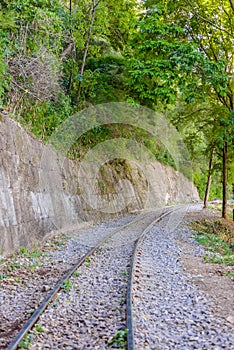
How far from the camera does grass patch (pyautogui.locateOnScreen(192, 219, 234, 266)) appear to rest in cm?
1042

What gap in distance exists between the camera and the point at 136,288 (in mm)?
6906

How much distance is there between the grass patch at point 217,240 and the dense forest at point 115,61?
3740 mm

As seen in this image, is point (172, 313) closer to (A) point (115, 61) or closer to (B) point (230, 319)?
(B) point (230, 319)

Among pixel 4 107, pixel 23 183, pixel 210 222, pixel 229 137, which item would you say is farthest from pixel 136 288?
pixel 210 222

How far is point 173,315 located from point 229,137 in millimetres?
11635

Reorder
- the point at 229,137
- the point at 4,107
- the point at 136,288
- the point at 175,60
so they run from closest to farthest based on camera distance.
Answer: the point at 136,288
the point at 4,107
the point at 175,60
the point at 229,137

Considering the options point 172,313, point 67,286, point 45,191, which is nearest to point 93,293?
point 67,286

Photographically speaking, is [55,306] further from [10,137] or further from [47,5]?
[47,5]

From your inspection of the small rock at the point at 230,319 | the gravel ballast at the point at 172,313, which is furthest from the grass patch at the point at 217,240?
the small rock at the point at 230,319

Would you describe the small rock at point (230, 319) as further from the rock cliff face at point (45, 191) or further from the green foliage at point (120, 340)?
the rock cliff face at point (45, 191)

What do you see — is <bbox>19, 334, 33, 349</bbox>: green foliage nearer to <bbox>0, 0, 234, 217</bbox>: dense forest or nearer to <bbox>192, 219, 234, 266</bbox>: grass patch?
<bbox>192, 219, 234, 266</bbox>: grass patch

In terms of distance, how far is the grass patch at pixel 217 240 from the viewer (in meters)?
10.4

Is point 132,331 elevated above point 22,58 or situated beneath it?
situated beneath

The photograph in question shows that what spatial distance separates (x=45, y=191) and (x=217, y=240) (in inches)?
258
